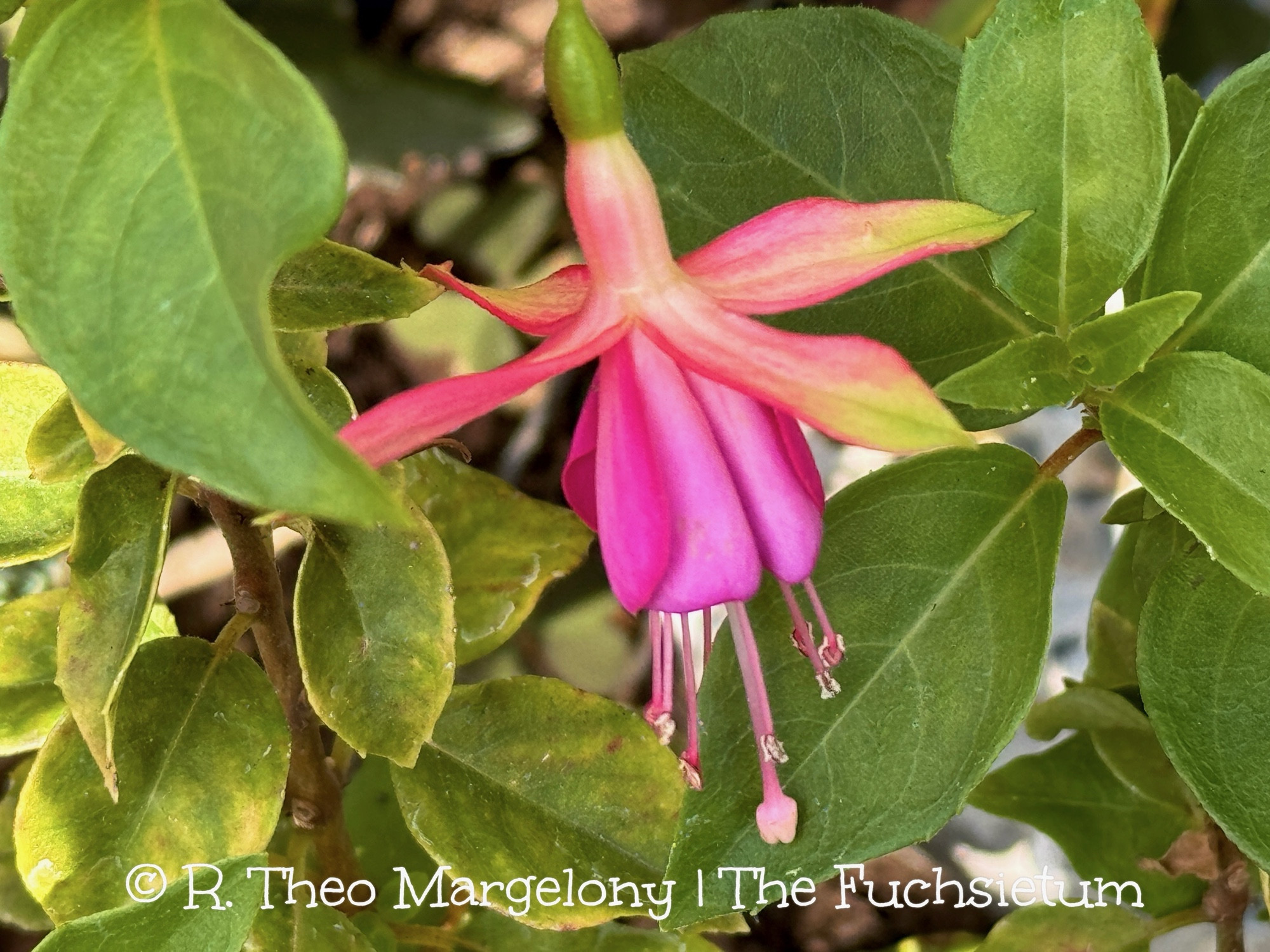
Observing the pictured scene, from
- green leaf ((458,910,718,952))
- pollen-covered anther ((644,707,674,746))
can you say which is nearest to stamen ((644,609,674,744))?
pollen-covered anther ((644,707,674,746))

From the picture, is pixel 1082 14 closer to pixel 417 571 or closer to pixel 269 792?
pixel 417 571

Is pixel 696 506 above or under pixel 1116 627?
above

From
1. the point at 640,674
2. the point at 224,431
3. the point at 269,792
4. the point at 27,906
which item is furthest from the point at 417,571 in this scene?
the point at 640,674

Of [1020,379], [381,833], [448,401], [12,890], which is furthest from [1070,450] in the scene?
[12,890]

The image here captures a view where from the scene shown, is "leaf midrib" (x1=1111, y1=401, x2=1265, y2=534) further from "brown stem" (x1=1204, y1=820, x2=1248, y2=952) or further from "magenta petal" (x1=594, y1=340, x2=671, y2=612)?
"brown stem" (x1=1204, y1=820, x2=1248, y2=952)

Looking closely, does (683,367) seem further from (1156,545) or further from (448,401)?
(1156,545)

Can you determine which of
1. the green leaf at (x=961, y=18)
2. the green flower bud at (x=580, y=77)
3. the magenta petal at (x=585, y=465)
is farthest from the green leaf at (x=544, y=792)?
the green leaf at (x=961, y=18)
